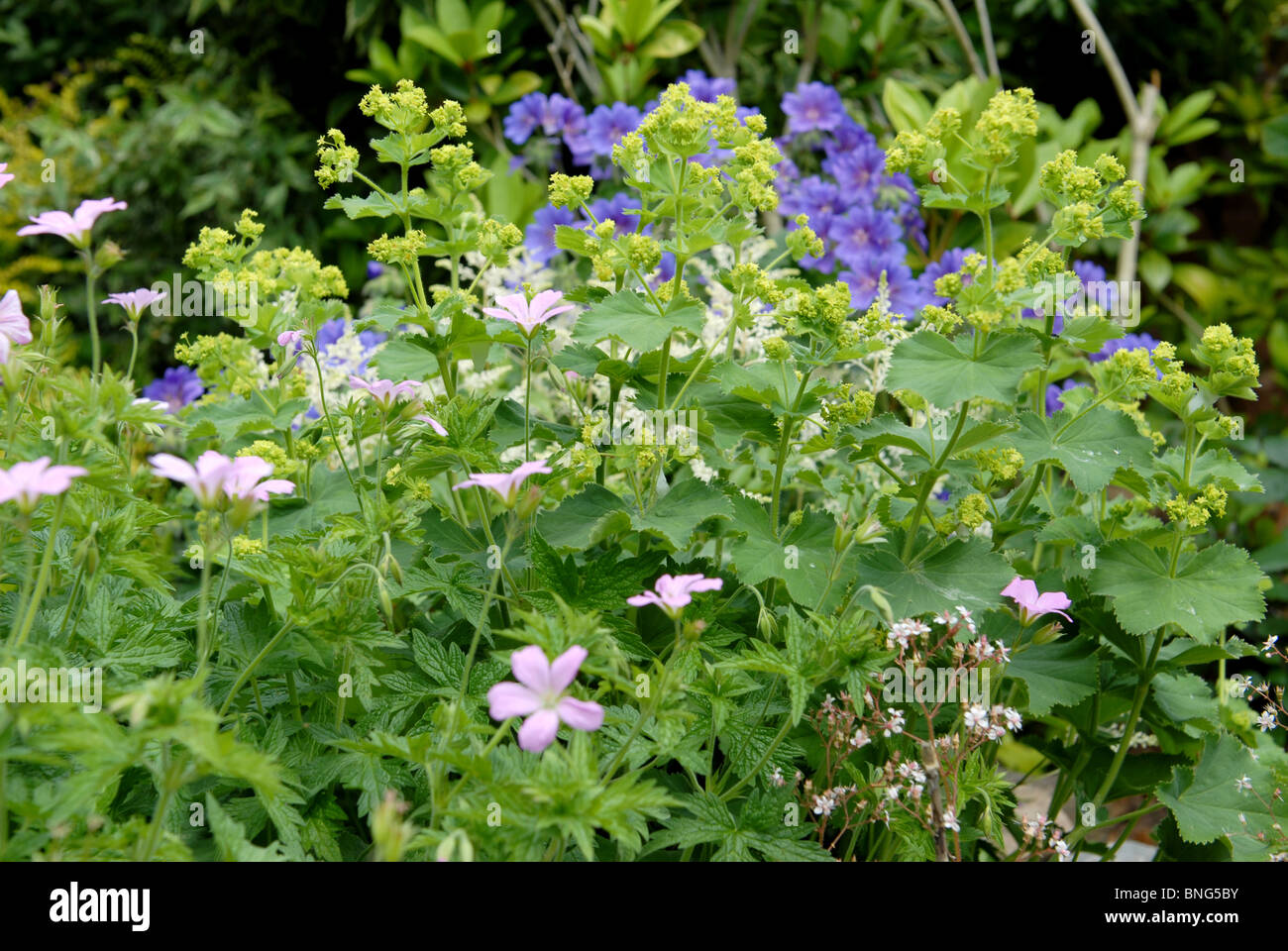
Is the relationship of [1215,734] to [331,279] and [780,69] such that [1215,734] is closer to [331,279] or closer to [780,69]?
[331,279]

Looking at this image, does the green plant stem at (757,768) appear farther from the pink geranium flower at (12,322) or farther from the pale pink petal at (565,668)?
the pink geranium flower at (12,322)

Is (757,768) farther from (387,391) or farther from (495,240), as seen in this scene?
(495,240)

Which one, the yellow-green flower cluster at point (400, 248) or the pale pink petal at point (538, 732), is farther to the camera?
the yellow-green flower cluster at point (400, 248)

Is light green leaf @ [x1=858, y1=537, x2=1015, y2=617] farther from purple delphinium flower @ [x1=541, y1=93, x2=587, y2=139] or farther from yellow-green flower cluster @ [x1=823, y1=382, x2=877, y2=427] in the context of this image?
purple delphinium flower @ [x1=541, y1=93, x2=587, y2=139]

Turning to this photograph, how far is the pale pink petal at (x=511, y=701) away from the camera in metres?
0.80

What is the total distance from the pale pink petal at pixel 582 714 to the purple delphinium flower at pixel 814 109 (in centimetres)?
204

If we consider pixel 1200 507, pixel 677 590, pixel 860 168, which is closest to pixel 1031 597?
pixel 1200 507

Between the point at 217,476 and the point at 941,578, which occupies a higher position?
the point at 217,476

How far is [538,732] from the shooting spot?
781 mm

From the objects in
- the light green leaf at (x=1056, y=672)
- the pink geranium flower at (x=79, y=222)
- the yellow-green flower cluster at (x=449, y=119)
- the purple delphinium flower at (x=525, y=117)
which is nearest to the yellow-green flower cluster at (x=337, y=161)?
the yellow-green flower cluster at (x=449, y=119)

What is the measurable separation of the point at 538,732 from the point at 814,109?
217cm

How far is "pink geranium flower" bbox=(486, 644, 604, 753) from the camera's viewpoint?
0.79 meters
